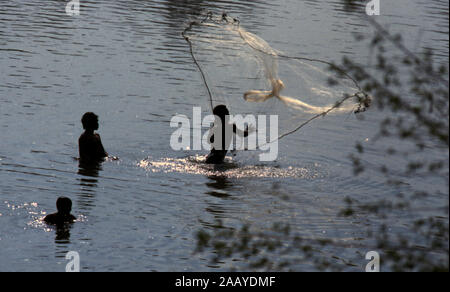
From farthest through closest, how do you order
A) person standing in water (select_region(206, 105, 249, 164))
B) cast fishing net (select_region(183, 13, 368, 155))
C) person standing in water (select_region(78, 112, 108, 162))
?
person standing in water (select_region(206, 105, 249, 164)) < person standing in water (select_region(78, 112, 108, 162)) < cast fishing net (select_region(183, 13, 368, 155))

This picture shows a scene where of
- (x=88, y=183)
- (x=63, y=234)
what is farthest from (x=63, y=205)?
(x=88, y=183)

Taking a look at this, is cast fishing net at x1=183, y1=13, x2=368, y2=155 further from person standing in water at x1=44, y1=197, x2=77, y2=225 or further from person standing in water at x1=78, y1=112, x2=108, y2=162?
person standing in water at x1=44, y1=197, x2=77, y2=225

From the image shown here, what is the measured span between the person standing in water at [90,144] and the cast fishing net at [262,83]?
207cm

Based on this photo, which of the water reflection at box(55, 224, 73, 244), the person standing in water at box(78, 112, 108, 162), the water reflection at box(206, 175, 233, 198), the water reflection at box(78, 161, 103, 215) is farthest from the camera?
the person standing in water at box(78, 112, 108, 162)

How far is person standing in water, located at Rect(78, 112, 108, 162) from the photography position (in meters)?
13.8

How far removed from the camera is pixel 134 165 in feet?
45.5

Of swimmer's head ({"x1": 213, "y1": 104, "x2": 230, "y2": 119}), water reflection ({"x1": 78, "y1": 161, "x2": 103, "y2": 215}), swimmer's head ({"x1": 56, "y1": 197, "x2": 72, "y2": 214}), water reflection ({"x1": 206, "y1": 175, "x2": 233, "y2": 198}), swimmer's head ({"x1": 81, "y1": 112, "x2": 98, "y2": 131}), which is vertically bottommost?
water reflection ({"x1": 206, "y1": 175, "x2": 233, "y2": 198})

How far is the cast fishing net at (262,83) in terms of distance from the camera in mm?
11820

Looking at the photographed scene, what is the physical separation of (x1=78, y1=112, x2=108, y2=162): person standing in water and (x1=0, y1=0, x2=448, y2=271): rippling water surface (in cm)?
21

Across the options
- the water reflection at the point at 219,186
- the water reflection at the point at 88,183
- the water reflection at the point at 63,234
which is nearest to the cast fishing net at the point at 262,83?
the water reflection at the point at 219,186

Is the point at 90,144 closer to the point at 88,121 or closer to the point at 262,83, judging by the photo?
the point at 88,121

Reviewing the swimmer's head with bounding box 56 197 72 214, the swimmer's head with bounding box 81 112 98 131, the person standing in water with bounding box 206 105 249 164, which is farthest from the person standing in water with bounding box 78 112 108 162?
the swimmer's head with bounding box 56 197 72 214

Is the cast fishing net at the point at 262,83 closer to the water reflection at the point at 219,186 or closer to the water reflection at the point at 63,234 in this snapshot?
the water reflection at the point at 219,186

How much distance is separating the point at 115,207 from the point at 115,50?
12127mm
